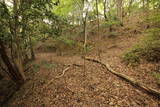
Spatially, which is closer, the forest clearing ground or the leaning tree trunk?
the forest clearing ground

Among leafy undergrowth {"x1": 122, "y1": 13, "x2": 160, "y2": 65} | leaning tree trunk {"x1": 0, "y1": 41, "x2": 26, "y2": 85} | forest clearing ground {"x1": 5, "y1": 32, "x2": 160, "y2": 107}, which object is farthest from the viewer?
leaning tree trunk {"x1": 0, "y1": 41, "x2": 26, "y2": 85}

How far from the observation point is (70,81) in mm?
4039

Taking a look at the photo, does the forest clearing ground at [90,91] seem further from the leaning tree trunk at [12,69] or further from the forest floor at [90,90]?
the leaning tree trunk at [12,69]

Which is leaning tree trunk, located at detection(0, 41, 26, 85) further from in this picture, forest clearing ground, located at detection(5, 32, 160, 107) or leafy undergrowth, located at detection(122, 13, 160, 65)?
leafy undergrowth, located at detection(122, 13, 160, 65)

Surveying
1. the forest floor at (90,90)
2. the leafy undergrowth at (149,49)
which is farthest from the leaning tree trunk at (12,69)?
the leafy undergrowth at (149,49)

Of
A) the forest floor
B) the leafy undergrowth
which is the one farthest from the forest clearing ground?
the leafy undergrowth

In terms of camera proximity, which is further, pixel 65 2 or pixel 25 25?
pixel 65 2

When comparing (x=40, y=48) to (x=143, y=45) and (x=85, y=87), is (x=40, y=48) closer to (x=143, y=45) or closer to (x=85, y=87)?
(x=85, y=87)

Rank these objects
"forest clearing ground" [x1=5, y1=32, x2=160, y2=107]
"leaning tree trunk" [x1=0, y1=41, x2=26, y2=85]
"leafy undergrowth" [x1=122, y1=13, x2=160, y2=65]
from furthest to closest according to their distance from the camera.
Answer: "leaning tree trunk" [x1=0, y1=41, x2=26, y2=85] < "leafy undergrowth" [x1=122, y1=13, x2=160, y2=65] < "forest clearing ground" [x1=5, y1=32, x2=160, y2=107]

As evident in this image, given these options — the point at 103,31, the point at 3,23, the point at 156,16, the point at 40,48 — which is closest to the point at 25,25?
the point at 3,23

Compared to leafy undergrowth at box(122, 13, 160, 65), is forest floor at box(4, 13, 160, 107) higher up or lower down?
lower down

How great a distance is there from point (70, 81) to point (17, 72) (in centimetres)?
259

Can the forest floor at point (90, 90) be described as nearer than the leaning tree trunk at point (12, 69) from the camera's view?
Yes

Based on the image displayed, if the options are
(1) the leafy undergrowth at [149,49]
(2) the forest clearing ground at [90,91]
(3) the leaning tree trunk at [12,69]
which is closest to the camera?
(2) the forest clearing ground at [90,91]
